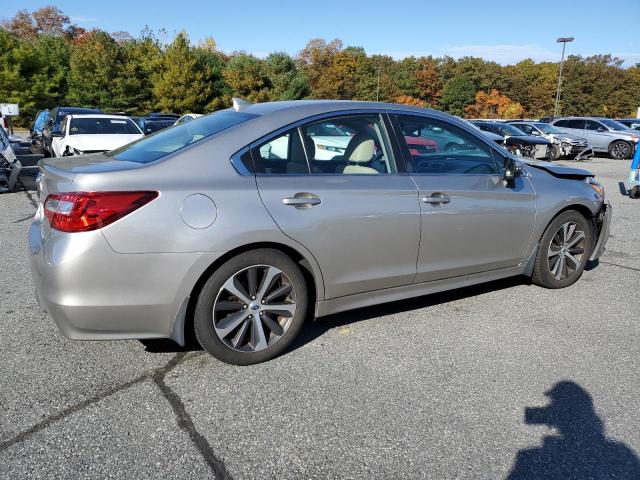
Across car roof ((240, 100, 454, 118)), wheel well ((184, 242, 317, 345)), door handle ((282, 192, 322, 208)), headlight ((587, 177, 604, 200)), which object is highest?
car roof ((240, 100, 454, 118))

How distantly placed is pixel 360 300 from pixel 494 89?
89.5 m

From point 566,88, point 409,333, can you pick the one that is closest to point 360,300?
point 409,333

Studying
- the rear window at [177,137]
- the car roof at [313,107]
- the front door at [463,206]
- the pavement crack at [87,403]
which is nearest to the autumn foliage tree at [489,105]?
the front door at [463,206]

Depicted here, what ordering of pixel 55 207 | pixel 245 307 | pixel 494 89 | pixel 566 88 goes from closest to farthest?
pixel 55 207 < pixel 245 307 < pixel 566 88 < pixel 494 89

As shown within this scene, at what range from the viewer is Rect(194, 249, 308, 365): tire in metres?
2.99

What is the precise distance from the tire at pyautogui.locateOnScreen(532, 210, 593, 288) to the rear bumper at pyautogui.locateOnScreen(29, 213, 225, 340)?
3.11 metres

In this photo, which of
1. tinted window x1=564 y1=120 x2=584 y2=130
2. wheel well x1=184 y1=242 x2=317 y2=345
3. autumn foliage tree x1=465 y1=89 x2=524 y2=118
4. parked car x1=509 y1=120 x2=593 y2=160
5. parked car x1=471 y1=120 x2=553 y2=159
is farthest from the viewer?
autumn foliage tree x1=465 y1=89 x2=524 y2=118

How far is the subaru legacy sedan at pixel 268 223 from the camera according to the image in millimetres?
2750

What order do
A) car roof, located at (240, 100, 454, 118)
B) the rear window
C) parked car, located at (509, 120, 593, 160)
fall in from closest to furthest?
the rear window < car roof, located at (240, 100, 454, 118) < parked car, located at (509, 120, 593, 160)

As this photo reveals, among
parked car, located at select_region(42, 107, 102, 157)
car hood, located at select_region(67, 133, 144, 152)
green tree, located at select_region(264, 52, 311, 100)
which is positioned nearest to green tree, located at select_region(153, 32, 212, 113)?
green tree, located at select_region(264, 52, 311, 100)

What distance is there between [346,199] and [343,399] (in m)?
1.24

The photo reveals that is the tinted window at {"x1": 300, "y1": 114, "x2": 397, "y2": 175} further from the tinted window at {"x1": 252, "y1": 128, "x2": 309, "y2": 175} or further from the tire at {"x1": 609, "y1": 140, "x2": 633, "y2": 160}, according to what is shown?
the tire at {"x1": 609, "y1": 140, "x2": 633, "y2": 160}

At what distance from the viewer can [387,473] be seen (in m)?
2.28

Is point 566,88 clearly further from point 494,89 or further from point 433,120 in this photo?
point 433,120
